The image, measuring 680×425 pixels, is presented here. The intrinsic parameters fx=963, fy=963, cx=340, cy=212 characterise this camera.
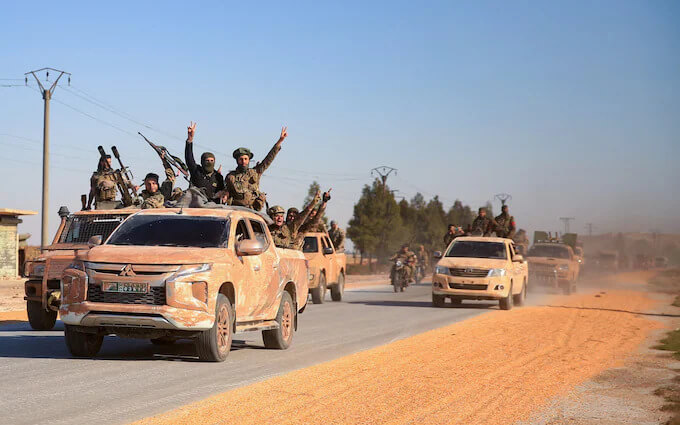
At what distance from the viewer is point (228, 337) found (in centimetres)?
1163

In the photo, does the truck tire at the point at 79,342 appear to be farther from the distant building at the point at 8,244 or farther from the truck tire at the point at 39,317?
the distant building at the point at 8,244

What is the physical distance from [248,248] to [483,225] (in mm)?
19236

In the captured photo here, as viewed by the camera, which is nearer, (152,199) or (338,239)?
(152,199)

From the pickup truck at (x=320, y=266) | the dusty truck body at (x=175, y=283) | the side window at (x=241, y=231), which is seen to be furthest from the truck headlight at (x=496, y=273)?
the side window at (x=241, y=231)

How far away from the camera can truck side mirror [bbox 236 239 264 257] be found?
459 inches

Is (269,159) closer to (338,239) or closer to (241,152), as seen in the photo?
(241,152)

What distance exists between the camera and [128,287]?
35.4ft

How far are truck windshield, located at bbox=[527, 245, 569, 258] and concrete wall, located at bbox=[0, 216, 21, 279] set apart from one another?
67.5 feet

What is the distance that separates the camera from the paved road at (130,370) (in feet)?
26.7

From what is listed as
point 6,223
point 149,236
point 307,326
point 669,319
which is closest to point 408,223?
point 6,223

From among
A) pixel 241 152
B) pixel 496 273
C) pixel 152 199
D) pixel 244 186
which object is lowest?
pixel 496 273

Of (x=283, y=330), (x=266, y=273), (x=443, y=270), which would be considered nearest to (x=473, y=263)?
(x=443, y=270)

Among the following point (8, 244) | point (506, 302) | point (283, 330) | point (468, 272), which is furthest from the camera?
point (8, 244)

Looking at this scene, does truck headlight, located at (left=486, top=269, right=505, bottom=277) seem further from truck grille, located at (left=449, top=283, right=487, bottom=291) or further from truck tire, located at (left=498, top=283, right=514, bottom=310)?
truck tire, located at (left=498, top=283, right=514, bottom=310)
